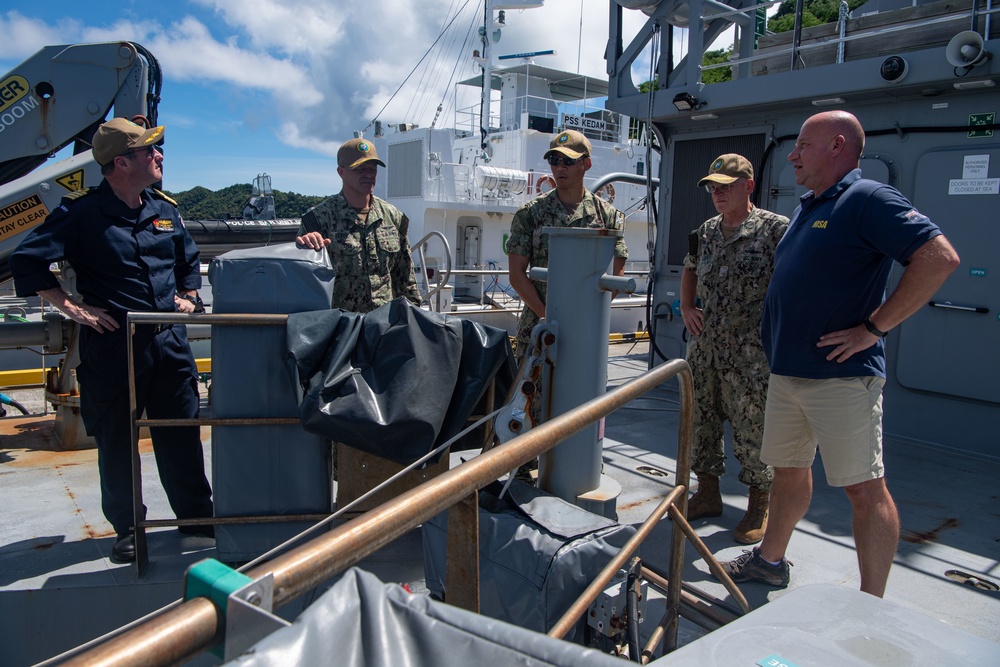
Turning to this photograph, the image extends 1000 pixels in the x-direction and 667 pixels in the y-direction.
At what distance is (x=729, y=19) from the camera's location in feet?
18.6

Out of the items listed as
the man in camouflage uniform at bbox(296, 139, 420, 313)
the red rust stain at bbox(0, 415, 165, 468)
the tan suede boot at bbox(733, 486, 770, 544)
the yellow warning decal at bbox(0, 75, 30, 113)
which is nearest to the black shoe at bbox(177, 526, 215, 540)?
the man in camouflage uniform at bbox(296, 139, 420, 313)

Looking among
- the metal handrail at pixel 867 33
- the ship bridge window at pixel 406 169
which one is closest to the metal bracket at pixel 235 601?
the metal handrail at pixel 867 33

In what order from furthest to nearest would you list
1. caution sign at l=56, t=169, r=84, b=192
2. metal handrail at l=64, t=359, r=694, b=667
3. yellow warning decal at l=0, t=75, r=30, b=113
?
1. caution sign at l=56, t=169, r=84, b=192
2. yellow warning decal at l=0, t=75, r=30, b=113
3. metal handrail at l=64, t=359, r=694, b=667

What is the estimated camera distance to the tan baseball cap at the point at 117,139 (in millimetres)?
2773

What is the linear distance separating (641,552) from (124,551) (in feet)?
6.99

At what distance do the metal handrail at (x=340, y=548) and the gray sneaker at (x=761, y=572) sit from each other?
3.95 feet

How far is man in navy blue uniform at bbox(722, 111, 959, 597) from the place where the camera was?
7.61 feet

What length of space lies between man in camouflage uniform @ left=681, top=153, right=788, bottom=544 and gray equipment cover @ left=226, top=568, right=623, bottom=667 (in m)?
2.52

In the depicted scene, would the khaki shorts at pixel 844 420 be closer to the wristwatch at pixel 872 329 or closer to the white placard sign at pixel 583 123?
the wristwatch at pixel 872 329

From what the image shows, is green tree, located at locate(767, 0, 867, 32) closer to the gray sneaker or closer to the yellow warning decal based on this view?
the yellow warning decal

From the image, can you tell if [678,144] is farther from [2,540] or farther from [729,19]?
[2,540]

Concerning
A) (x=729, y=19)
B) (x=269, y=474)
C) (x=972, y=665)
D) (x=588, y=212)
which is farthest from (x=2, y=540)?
(x=729, y=19)

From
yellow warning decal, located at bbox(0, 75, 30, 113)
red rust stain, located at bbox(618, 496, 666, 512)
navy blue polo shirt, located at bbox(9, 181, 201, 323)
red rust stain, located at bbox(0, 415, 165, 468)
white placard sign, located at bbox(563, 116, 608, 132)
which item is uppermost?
white placard sign, located at bbox(563, 116, 608, 132)

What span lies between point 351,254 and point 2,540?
78.3 inches
